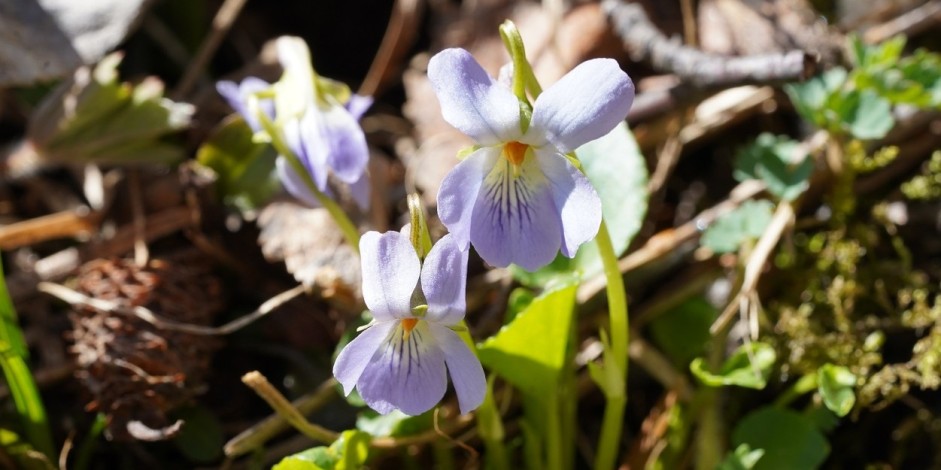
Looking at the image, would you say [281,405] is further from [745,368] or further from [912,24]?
[912,24]

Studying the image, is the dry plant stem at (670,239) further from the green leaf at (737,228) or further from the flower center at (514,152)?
the flower center at (514,152)

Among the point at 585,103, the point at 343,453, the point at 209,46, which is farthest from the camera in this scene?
the point at 209,46

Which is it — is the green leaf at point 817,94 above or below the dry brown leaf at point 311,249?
above

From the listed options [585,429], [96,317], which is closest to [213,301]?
[96,317]

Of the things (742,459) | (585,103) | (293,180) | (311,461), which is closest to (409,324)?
(311,461)

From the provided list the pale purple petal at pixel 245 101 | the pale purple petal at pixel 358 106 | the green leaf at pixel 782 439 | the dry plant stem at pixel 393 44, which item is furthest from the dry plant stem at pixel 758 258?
the dry plant stem at pixel 393 44

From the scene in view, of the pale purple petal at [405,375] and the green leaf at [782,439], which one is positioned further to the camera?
the green leaf at [782,439]
